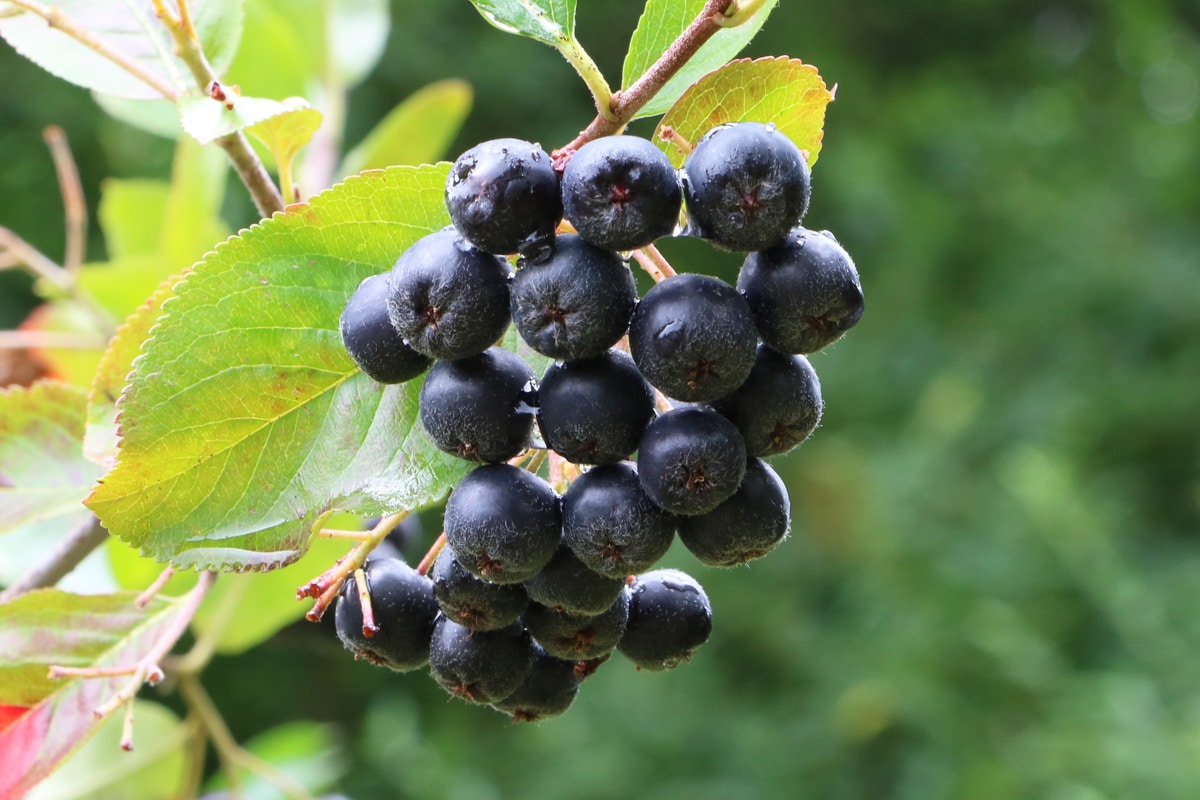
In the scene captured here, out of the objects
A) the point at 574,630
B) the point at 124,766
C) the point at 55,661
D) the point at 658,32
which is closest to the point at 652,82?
the point at 658,32

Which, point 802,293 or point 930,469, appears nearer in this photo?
point 802,293

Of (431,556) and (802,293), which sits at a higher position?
(802,293)

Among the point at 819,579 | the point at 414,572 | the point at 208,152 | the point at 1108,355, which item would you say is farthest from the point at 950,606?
the point at 414,572

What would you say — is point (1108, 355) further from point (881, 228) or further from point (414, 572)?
point (414, 572)

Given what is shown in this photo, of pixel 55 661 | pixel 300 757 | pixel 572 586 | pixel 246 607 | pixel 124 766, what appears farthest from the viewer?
pixel 300 757

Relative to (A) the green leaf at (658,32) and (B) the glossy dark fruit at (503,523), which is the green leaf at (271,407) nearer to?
(B) the glossy dark fruit at (503,523)

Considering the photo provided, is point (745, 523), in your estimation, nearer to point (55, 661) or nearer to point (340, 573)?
point (340, 573)

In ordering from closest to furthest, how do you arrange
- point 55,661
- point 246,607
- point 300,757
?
point 55,661, point 246,607, point 300,757
